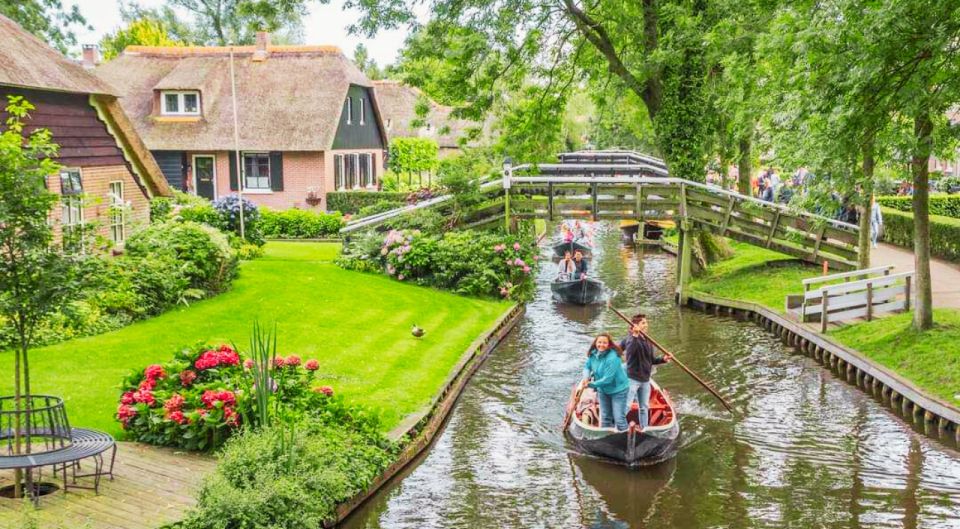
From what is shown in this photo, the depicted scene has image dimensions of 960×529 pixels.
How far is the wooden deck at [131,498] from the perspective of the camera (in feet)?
35.8

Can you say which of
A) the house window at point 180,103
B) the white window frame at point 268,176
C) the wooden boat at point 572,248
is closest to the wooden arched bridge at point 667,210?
the wooden boat at point 572,248

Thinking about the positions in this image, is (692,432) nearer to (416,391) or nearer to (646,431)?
(646,431)

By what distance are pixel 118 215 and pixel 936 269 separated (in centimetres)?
2180

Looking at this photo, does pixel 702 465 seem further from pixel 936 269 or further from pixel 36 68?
pixel 936 269

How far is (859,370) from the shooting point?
2012cm

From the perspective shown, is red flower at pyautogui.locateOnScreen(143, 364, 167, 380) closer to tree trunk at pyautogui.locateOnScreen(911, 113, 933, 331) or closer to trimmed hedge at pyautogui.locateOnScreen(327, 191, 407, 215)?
tree trunk at pyautogui.locateOnScreen(911, 113, 933, 331)

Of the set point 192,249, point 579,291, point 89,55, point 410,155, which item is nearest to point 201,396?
point 192,249

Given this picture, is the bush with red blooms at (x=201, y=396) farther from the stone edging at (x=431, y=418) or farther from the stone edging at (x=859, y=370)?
the stone edging at (x=859, y=370)

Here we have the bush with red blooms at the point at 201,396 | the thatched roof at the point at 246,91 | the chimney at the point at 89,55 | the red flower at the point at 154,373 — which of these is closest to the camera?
the bush with red blooms at the point at 201,396

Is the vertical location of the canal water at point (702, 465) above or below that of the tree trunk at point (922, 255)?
below

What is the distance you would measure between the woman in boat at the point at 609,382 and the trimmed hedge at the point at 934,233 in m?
18.6

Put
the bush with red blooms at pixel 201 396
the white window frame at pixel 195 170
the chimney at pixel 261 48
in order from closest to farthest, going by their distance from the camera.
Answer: the bush with red blooms at pixel 201 396 → the white window frame at pixel 195 170 → the chimney at pixel 261 48

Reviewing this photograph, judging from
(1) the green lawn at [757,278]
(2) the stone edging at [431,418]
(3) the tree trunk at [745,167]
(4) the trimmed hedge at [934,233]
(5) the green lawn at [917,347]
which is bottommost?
(2) the stone edging at [431,418]

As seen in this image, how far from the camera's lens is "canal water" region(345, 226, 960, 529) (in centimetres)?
1346
